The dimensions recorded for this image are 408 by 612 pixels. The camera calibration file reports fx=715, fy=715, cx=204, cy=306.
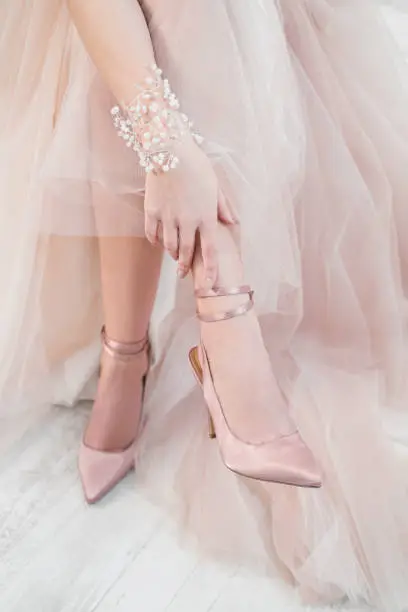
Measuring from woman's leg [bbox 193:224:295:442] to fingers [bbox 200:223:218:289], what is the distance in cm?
1

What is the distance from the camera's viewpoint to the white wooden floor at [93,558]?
811mm

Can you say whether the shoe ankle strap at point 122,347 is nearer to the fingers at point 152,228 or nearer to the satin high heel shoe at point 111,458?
the satin high heel shoe at point 111,458

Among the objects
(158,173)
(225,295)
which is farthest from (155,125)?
(225,295)

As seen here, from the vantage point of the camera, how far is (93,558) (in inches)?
33.8

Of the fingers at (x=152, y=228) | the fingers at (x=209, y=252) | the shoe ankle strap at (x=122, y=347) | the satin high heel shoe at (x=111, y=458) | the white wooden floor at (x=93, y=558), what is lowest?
the white wooden floor at (x=93, y=558)

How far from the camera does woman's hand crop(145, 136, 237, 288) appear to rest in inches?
28.8

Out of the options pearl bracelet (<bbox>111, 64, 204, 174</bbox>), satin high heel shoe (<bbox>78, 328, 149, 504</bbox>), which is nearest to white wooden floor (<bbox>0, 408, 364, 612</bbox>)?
satin high heel shoe (<bbox>78, 328, 149, 504</bbox>)

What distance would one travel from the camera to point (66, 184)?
80 cm

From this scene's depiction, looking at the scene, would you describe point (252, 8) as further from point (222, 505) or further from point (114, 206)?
point (222, 505)

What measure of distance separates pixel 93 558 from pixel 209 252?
1.31ft

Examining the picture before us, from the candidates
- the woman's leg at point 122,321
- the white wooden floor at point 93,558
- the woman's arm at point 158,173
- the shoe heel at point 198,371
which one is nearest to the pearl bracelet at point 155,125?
the woman's arm at point 158,173

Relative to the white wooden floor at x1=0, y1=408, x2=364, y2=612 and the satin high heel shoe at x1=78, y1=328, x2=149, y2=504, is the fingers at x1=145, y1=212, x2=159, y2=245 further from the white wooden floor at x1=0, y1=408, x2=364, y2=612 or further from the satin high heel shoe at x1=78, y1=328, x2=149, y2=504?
the white wooden floor at x1=0, y1=408, x2=364, y2=612

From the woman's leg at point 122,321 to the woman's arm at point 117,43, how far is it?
0.60 ft

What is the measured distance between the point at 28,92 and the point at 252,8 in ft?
0.96
